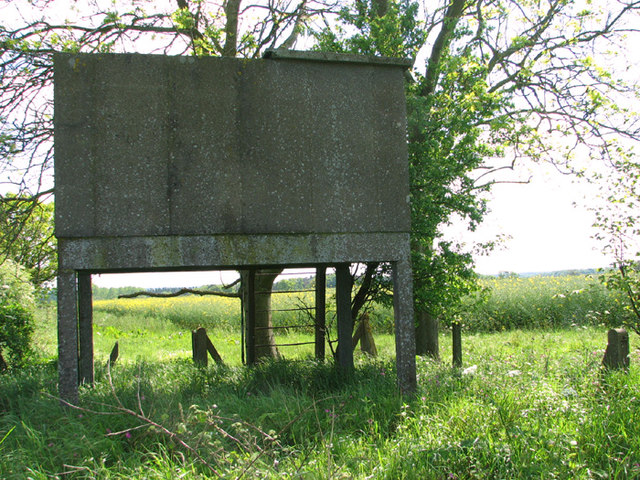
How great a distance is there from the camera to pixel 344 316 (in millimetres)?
8383

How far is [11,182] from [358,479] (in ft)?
27.1

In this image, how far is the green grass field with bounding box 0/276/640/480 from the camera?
403cm

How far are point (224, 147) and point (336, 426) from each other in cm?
316

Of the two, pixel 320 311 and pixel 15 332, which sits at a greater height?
pixel 320 311

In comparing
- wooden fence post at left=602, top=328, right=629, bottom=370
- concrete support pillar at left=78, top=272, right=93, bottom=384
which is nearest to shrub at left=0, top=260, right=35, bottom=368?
concrete support pillar at left=78, top=272, right=93, bottom=384

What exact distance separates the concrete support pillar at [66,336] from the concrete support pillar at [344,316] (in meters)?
3.84

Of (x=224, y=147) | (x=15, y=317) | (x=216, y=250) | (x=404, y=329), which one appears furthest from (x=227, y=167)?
(x=15, y=317)

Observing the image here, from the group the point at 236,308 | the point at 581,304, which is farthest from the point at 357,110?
the point at 236,308

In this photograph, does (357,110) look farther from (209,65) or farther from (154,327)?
(154,327)

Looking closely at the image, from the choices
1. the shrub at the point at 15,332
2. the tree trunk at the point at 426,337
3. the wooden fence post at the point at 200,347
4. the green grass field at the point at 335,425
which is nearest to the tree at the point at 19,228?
the shrub at the point at 15,332

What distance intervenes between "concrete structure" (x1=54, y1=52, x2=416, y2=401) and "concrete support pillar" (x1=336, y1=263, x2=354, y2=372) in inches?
77.9

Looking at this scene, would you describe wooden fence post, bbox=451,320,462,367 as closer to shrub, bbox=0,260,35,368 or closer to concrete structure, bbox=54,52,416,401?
concrete structure, bbox=54,52,416,401

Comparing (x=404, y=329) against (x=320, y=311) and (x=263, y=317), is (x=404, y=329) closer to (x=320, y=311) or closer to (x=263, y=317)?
(x=320, y=311)

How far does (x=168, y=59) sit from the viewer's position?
5.71 meters
